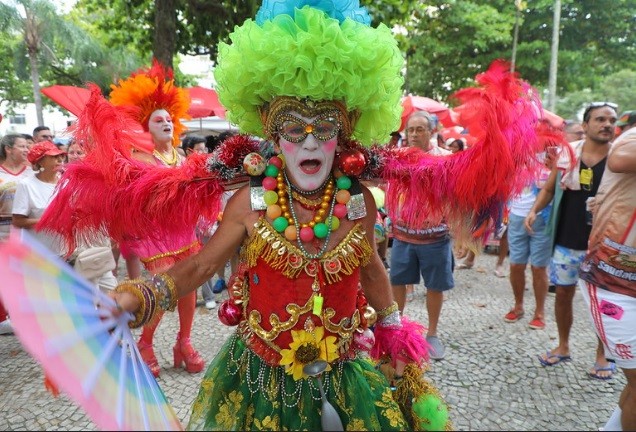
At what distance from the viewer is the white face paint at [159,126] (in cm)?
352

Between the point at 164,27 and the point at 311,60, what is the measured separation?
5.42 metres

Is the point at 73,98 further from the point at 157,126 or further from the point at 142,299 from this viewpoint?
the point at 142,299

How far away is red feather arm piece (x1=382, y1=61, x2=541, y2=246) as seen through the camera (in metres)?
1.67

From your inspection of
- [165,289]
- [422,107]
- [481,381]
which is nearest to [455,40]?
[422,107]

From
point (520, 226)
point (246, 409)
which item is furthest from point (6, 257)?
point (520, 226)

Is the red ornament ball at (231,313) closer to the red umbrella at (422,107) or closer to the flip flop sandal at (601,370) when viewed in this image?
the flip flop sandal at (601,370)

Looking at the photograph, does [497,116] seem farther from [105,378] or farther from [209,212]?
[105,378]

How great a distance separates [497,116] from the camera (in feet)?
5.47

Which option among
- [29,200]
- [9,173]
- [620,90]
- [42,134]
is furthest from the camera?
[620,90]

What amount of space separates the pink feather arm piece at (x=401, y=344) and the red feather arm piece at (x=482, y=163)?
47cm

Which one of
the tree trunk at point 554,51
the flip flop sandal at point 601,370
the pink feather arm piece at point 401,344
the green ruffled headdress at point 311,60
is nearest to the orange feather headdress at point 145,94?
the green ruffled headdress at point 311,60

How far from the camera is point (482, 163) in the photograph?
171 centimetres

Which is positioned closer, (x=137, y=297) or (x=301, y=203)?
(x=137, y=297)

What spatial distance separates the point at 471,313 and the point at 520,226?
1.02 m
